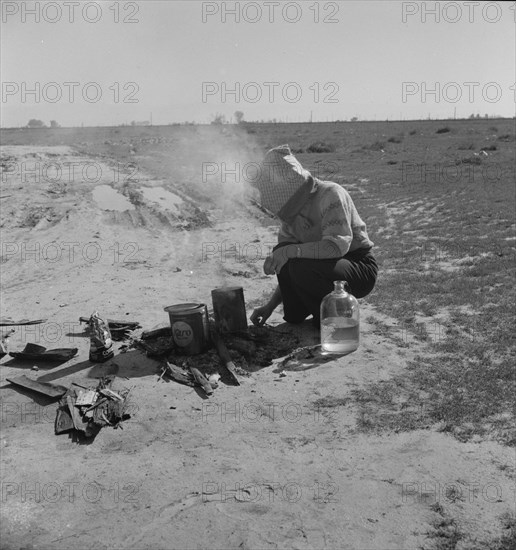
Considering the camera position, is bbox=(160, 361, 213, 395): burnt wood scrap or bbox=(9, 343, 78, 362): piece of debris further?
bbox=(9, 343, 78, 362): piece of debris

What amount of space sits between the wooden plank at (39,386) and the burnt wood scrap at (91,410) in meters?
0.08

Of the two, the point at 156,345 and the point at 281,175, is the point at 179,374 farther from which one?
the point at 281,175

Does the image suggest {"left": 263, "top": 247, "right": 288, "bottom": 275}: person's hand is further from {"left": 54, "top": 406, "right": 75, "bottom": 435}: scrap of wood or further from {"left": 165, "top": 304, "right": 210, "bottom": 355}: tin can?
{"left": 54, "top": 406, "right": 75, "bottom": 435}: scrap of wood

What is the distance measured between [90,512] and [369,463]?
1.47 m

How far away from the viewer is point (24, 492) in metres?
3.12

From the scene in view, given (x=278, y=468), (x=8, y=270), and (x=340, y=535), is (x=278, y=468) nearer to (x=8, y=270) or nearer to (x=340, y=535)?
(x=340, y=535)

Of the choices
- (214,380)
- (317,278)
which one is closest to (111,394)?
(214,380)

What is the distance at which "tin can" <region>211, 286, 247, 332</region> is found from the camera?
5.12m

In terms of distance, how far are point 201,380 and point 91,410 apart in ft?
2.69

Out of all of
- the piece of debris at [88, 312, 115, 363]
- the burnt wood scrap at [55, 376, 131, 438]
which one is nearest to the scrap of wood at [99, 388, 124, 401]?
the burnt wood scrap at [55, 376, 131, 438]

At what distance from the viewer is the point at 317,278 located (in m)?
5.09

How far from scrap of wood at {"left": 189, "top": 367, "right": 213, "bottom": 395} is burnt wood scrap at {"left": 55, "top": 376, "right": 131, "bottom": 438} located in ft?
1.65

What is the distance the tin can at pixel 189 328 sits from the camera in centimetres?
476

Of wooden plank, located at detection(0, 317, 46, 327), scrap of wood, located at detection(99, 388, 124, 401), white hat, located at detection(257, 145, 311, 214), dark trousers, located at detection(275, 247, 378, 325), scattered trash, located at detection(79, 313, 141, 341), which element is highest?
white hat, located at detection(257, 145, 311, 214)
